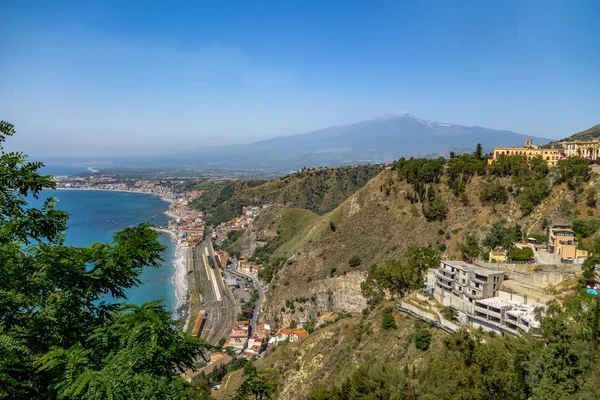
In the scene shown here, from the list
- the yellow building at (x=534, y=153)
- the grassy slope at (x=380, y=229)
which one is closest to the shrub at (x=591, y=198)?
the grassy slope at (x=380, y=229)

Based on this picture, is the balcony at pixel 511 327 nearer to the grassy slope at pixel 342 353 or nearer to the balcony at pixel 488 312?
the balcony at pixel 488 312

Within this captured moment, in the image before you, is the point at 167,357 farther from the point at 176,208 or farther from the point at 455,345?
the point at 176,208

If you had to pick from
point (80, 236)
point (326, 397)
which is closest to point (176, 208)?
point (80, 236)

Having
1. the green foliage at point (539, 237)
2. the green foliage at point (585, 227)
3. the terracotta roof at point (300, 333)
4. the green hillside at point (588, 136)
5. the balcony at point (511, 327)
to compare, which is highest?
the green hillside at point (588, 136)

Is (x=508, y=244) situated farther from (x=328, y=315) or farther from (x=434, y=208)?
(x=328, y=315)

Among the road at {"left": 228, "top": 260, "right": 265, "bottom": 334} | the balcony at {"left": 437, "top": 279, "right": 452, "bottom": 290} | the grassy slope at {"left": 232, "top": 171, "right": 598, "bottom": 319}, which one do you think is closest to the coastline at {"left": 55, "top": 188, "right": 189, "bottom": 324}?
the road at {"left": 228, "top": 260, "right": 265, "bottom": 334}

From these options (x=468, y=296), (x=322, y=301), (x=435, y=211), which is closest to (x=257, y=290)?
(x=322, y=301)

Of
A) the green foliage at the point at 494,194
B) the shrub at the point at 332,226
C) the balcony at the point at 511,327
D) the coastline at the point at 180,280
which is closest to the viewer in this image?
the balcony at the point at 511,327
